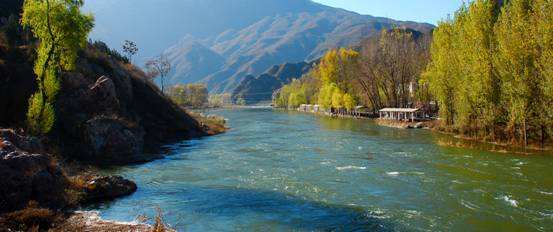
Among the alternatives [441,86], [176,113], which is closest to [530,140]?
[441,86]

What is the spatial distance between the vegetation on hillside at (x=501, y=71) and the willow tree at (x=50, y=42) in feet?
141

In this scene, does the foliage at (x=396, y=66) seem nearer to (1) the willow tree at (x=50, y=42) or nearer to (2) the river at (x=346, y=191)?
(2) the river at (x=346, y=191)

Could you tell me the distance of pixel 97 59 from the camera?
2445 inches

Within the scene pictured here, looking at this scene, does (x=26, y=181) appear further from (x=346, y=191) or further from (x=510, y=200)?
(x=510, y=200)

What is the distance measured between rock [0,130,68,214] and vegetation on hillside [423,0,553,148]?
42847 mm

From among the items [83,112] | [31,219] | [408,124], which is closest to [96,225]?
[31,219]

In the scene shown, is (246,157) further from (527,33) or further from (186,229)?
(527,33)

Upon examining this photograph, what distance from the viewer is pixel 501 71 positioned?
49.8 metres

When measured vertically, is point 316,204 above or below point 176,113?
below

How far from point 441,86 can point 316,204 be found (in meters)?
47.0

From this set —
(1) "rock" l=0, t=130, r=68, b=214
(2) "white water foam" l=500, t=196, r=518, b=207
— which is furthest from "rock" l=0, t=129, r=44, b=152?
(2) "white water foam" l=500, t=196, r=518, b=207

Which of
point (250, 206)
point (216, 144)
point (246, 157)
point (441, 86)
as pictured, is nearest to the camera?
point (250, 206)

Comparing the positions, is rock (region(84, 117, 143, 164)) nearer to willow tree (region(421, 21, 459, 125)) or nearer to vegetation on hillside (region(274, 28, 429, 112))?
willow tree (region(421, 21, 459, 125))

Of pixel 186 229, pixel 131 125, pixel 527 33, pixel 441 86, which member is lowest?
pixel 186 229
